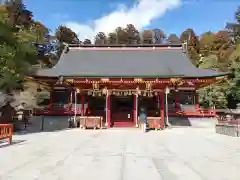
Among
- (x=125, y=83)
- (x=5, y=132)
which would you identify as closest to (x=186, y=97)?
(x=125, y=83)

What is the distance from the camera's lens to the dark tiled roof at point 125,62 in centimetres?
2131

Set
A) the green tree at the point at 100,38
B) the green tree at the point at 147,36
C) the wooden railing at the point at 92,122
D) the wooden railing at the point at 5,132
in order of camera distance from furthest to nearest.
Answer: the green tree at the point at 147,36
the green tree at the point at 100,38
the wooden railing at the point at 92,122
the wooden railing at the point at 5,132

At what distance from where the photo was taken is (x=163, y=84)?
18.7 metres

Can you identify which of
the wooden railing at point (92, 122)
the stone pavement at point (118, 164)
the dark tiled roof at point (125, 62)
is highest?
the dark tiled roof at point (125, 62)

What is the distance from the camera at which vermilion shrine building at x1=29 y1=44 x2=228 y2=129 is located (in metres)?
18.5

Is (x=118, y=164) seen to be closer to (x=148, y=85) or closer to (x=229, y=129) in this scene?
(x=229, y=129)

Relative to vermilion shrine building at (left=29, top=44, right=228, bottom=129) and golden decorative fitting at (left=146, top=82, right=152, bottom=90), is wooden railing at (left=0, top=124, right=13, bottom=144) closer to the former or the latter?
vermilion shrine building at (left=29, top=44, right=228, bottom=129)

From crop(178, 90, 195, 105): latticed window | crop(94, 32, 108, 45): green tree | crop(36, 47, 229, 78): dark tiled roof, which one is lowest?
crop(178, 90, 195, 105): latticed window

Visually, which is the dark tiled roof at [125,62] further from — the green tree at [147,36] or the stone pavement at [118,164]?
the green tree at [147,36]

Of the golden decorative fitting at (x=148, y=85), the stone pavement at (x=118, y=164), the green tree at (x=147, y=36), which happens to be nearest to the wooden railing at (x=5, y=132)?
the stone pavement at (x=118, y=164)

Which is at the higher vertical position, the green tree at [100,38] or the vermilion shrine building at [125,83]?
the green tree at [100,38]

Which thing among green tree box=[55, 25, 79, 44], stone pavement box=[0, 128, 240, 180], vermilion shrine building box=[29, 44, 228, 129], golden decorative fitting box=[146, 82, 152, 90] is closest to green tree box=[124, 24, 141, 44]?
A: green tree box=[55, 25, 79, 44]

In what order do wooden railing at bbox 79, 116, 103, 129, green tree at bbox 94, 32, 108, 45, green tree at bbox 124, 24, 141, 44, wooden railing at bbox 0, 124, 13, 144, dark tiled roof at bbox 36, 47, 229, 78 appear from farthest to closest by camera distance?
green tree at bbox 124, 24, 141, 44
green tree at bbox 94, 32, 108, 45
dark tiled roof at bbox 36, 47, 229, 78
wooden railing at bbox 79, 116, 103, 129
wooden railing at bbox 0, 124, 13, 144

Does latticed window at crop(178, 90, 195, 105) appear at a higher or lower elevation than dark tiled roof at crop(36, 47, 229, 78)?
lower
